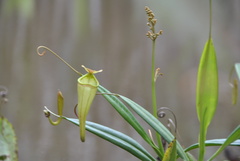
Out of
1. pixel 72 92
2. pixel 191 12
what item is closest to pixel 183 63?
pixel 191 12

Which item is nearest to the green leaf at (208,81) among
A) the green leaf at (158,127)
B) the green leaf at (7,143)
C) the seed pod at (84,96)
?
the green leaf at (158,127)

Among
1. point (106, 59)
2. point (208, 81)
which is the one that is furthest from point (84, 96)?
point (106, 59)

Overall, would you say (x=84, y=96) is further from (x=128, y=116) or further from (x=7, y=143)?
(x=7, y=143)

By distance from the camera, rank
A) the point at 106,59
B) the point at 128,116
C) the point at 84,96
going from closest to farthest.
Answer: the point at 84,96 < the point at 128,116 < the point at 106,59

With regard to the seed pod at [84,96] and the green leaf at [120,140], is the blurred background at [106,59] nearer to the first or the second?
the green leaf at [120,140]

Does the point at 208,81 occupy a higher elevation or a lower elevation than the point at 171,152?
higher

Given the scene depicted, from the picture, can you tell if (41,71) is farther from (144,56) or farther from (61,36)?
(144,56)
